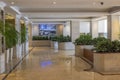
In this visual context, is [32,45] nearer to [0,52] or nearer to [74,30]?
[74,30]

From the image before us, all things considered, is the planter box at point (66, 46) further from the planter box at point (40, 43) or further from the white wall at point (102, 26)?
the planter box at point (40, 43)

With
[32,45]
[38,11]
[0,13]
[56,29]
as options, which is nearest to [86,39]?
[38,11]

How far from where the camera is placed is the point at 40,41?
31.6 metres

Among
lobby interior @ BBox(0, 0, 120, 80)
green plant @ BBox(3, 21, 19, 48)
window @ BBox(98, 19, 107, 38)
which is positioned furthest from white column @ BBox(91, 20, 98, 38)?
green plant @ BBox(3, 21, 19, 48)

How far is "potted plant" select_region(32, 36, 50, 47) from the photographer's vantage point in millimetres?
31422

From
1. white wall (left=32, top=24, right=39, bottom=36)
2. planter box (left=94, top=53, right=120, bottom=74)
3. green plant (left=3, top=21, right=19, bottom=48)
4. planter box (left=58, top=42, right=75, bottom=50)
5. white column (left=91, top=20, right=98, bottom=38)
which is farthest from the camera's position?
white wall (left=32, top=24, right=39, bottom=36)

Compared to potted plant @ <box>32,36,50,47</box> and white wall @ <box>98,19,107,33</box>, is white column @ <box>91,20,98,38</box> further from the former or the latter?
potted plant @ <box>32,36,50,47</box>

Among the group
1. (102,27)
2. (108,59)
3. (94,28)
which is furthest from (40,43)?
(108,59)

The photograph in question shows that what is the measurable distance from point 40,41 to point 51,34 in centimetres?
372

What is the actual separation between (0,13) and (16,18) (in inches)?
228

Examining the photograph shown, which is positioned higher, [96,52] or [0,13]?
[0,13]

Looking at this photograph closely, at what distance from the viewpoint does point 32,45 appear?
3117 centimetres

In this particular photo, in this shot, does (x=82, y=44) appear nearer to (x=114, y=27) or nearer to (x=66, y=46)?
(x=114, y=27)

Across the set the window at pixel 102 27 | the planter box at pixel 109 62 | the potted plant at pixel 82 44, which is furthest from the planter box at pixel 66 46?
the planter box at pixel 109 62
